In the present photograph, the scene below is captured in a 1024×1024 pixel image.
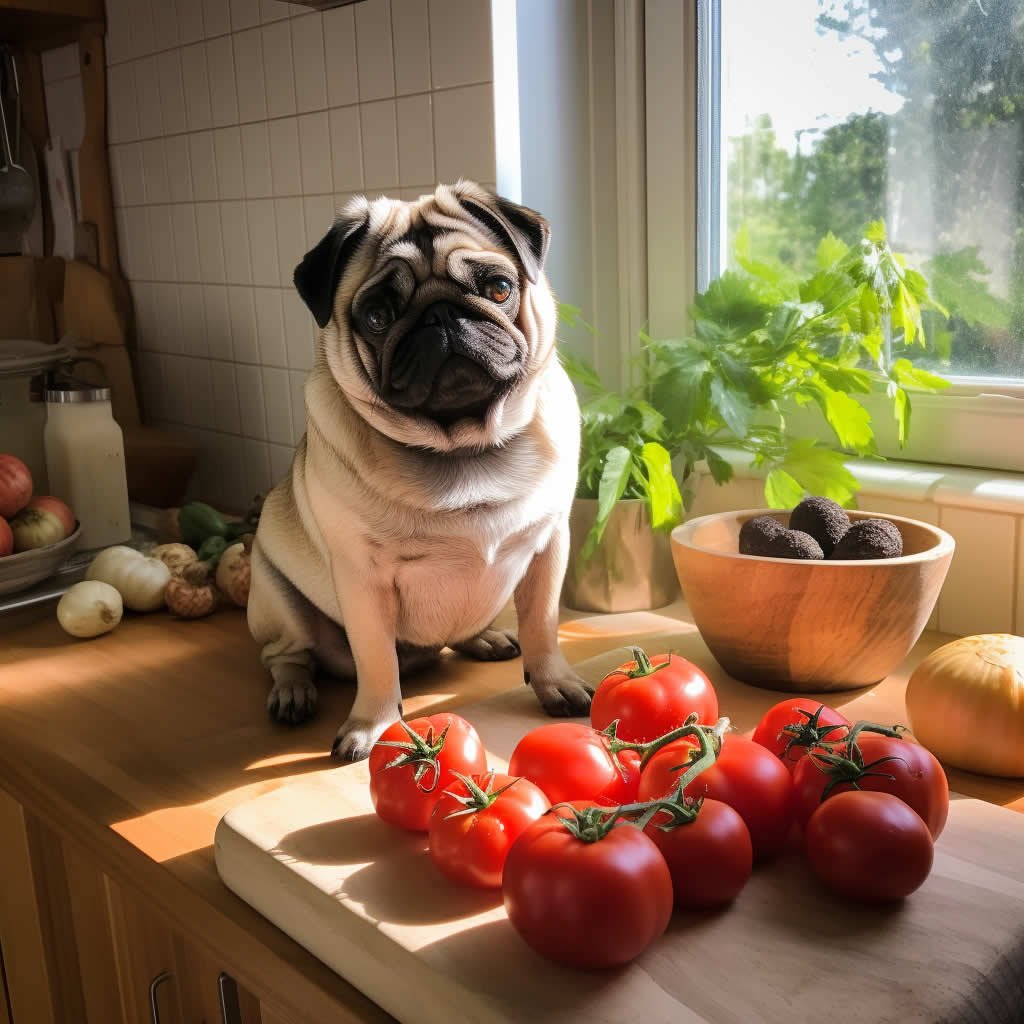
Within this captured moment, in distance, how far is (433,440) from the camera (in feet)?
3.00

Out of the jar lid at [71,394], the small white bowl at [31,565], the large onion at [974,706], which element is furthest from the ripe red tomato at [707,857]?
the jar lid at [71,394]

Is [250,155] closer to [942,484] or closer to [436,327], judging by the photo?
[436,327]

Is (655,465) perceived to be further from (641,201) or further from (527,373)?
(641,201)

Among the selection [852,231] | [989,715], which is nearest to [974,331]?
[852,231]

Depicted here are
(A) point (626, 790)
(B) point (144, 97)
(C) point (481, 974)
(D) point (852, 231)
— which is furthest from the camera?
(B) point (144, 97)

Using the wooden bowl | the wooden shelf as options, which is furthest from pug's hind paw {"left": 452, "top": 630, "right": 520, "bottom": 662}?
the wooden shelf

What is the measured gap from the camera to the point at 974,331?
3.95 feet

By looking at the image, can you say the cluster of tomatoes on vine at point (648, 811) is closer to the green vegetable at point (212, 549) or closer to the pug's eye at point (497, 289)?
the pug's eye at point (497, 289)

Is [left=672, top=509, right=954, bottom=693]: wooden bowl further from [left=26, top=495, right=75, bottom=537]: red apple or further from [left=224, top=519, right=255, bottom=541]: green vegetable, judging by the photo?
[left=26, top=495, right=75, bottom=537]: red apple

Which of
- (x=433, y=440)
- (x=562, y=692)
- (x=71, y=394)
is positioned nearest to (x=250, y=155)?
(x=71, y=394)

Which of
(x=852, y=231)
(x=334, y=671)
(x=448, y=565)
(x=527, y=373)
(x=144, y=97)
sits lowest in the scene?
(x=334, y=671)

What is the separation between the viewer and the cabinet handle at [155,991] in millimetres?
853

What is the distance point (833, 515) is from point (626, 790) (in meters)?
0.37

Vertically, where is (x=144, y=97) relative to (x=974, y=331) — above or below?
above
